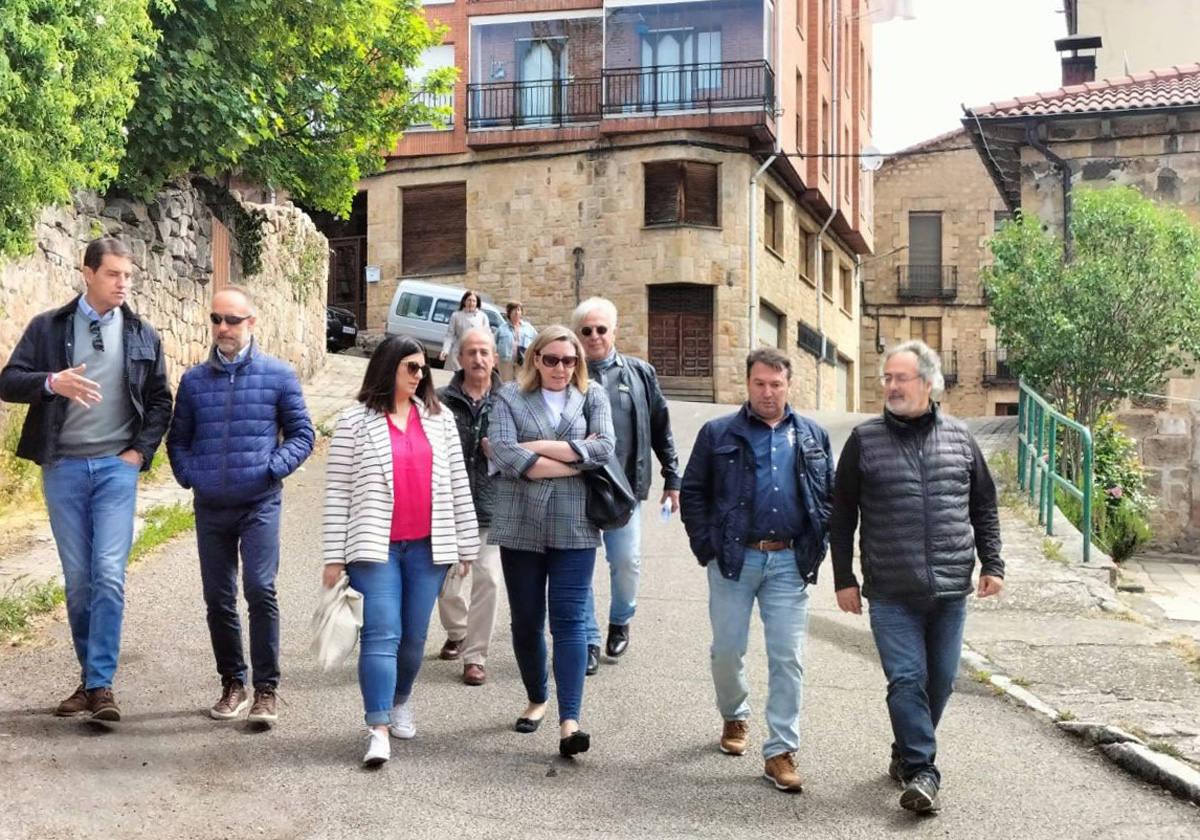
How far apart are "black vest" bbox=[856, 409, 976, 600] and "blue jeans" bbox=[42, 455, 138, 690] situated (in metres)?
3.00

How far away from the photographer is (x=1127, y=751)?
19.0 feet

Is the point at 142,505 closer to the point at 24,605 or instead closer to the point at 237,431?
the point at 24,605

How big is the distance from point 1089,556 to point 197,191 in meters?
10.8

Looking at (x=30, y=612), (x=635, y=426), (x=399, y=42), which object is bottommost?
(x=30, y=612)

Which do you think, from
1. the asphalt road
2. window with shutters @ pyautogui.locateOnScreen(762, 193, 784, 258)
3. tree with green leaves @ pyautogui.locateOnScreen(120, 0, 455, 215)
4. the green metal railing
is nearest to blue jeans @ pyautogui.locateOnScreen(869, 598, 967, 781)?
the asphalt road

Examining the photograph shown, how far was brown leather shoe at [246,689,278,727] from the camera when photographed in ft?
18.6

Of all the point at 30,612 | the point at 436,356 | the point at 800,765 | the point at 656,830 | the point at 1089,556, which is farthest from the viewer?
the point at 436,356

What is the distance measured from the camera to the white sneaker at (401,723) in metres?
5.65

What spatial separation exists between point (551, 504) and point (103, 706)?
6.40 feet

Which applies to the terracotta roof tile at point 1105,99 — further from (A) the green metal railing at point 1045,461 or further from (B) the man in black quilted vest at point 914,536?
(B) the man in black quilted vest at point 914,536

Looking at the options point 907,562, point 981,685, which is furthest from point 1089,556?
point 907,562

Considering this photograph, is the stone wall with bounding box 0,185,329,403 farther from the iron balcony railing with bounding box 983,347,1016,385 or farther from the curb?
the iron balcony railing with bounding box 983,347,1016,385

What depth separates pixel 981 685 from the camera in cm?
721

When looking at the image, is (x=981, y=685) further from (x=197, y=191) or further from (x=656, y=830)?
(x=197, y=191)
